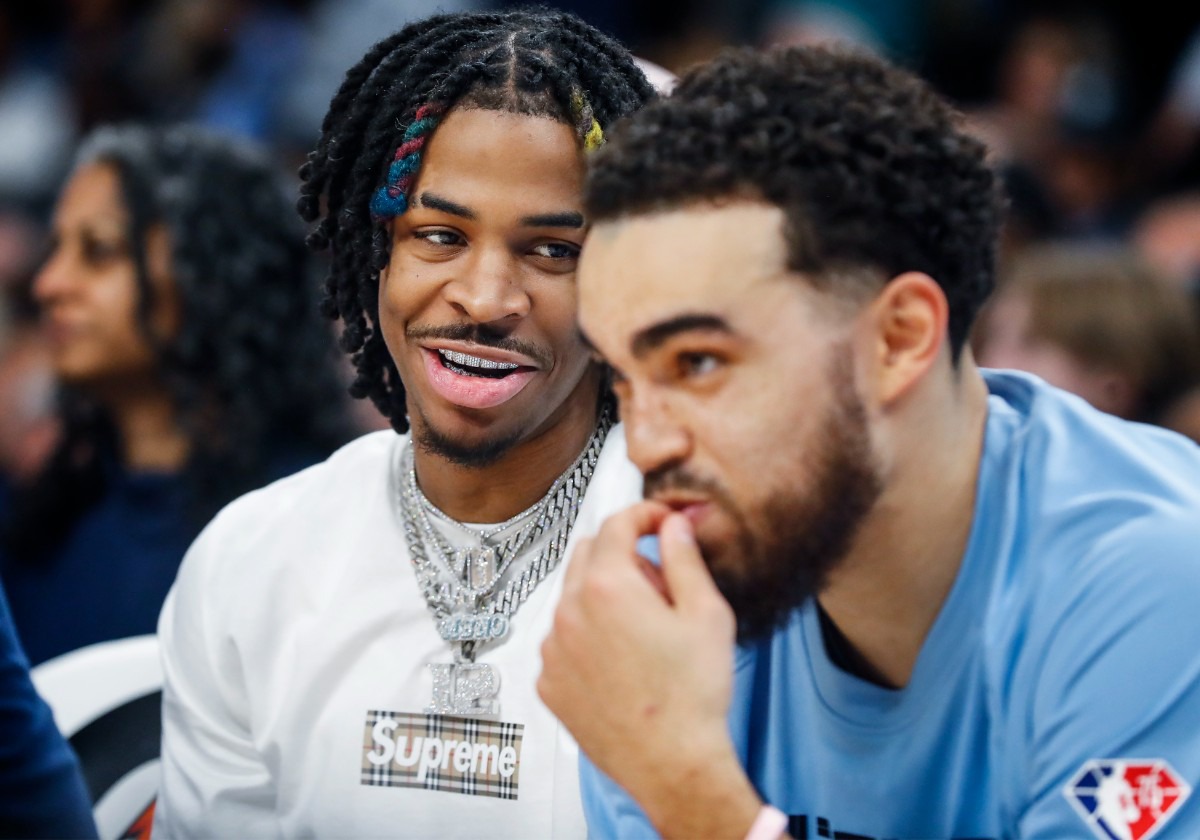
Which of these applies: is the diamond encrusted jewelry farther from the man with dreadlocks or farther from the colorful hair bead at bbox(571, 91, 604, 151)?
the colorful hair bead at bbox(571, 91, 604, 151)

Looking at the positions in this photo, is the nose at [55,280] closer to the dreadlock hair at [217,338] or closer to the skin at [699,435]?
the dreadlock hair at [217,338]

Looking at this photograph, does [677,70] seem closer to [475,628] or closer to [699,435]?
[475,628]

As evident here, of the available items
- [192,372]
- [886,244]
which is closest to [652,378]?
[886,244]

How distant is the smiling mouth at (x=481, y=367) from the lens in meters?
2.13

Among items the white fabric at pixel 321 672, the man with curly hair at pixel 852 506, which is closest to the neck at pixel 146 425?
the white fabric at pixel 321 672

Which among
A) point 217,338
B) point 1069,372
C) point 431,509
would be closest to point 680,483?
point 431,509

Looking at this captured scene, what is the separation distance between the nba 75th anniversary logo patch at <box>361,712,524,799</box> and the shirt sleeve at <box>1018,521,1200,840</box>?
716 mm

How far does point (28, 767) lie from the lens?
207cm

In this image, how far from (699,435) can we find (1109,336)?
2.41 m

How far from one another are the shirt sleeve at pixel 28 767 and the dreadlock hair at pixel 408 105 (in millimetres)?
650

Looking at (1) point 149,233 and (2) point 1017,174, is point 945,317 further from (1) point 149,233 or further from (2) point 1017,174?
(2) point 1017,174

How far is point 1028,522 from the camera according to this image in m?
1.80

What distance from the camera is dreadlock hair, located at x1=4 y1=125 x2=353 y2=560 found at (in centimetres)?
356

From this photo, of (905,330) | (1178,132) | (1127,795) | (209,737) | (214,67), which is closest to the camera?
(1127,795)
